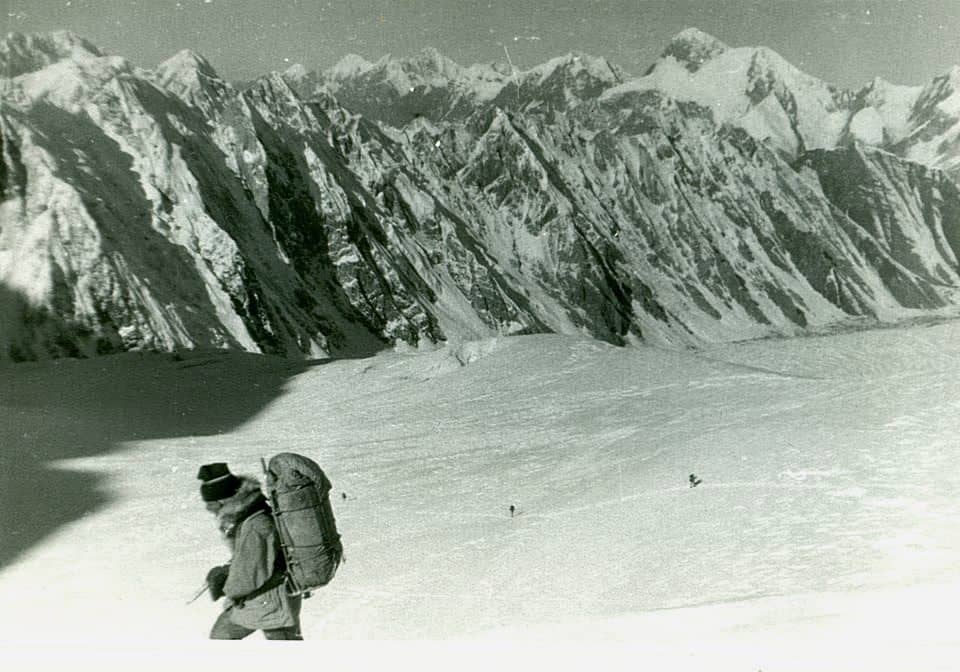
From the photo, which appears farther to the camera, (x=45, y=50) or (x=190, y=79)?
(x=190, y=79)

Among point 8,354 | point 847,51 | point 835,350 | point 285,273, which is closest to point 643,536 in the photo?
point 847,51

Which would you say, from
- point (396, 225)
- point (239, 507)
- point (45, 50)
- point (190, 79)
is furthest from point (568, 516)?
point (396, 225)

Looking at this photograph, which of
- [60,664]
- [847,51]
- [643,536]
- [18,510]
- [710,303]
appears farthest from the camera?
[710,303]

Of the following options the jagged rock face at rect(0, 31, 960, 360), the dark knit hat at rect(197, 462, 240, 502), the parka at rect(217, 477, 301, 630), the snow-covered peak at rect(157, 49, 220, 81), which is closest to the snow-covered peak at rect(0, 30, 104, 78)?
the jagged rock face at rect(0, 31, 960, 360)

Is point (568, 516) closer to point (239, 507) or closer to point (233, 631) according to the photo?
point (233, 631)

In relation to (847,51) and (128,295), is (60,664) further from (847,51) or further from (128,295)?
(128,295)

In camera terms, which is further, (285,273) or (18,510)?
(285,273)

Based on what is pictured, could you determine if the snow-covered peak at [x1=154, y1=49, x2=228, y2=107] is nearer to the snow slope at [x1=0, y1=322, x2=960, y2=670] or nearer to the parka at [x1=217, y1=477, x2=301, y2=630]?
the snow slope at [x1=0, y1=322, x2=960, y2=670]
